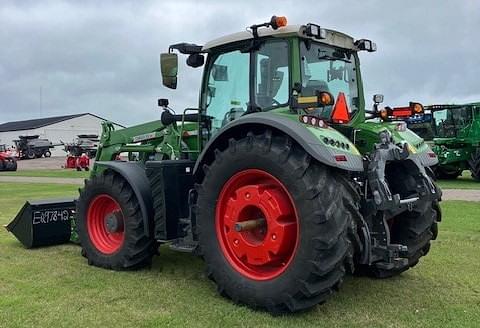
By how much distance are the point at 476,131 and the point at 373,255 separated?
17431 millimetres

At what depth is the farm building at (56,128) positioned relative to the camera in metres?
65.4

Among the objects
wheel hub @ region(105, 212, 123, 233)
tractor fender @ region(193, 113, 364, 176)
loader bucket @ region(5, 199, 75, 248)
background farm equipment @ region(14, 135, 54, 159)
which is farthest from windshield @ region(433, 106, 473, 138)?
background farm equipment @ region(14, 135, 54, 159)

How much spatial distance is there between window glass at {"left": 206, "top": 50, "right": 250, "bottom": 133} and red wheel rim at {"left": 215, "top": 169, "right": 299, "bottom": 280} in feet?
3.31

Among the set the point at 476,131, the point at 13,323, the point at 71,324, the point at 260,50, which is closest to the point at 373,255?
the point at 260,50

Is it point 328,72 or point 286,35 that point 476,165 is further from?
point 286,35

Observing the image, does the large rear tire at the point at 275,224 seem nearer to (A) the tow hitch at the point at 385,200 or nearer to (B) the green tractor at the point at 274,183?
(B) the green tractor at the point at 274,183

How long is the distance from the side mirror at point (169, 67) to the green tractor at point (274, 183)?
0.5 inches

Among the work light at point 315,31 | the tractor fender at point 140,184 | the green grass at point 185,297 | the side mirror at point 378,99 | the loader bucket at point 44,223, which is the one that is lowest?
the green grass at point 185,297

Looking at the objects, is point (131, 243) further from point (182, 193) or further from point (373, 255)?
point (373, 255)

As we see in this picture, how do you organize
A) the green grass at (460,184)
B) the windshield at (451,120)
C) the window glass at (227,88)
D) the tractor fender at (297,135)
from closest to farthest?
the tractor fender at (297,135) → the window glass at (227,88) → the green grass at (460,184) → the windshield at (451,120)

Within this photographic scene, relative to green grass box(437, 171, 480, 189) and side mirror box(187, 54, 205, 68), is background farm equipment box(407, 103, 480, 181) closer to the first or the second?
green grass box(437, 171, 480, 189)

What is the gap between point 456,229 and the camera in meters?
8.60

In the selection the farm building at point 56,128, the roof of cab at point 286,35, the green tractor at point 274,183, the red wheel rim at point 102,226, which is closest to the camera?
the green tractor at point 274,183

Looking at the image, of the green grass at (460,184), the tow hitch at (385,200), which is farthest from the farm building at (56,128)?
the tow hitch at (385,200)
